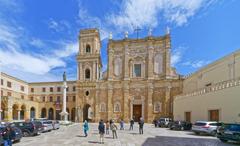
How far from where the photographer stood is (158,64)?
46.4 meters

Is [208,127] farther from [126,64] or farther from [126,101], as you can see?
[126,64]

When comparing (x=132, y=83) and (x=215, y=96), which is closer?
(x=215, y=96)

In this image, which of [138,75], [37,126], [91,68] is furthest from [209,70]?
[91,68]

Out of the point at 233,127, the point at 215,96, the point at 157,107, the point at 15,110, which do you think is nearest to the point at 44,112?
the point at 15,110

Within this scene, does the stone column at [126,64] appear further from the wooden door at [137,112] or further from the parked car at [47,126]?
the parked car at [47,126]

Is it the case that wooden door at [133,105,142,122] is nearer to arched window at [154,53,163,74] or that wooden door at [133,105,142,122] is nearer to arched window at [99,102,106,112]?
arched window at [99,102,106,112]

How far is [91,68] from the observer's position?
50562 millimetres

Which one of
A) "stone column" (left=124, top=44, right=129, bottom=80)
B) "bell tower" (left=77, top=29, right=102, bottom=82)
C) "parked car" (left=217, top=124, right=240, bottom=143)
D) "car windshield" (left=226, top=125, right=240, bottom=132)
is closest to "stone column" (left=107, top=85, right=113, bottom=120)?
"stone column" (left=124, top=44, right=129, bottom=80)

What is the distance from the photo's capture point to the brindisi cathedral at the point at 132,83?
44438 millimetres

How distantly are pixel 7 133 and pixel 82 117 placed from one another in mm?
36840

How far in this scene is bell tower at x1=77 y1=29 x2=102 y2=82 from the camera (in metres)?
50.5

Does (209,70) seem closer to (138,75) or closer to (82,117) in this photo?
(138,75)

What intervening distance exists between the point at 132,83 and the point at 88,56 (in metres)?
12.0

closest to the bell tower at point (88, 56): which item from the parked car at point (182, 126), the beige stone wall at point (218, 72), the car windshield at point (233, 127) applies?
the beige stone wall at point (218, 72)
